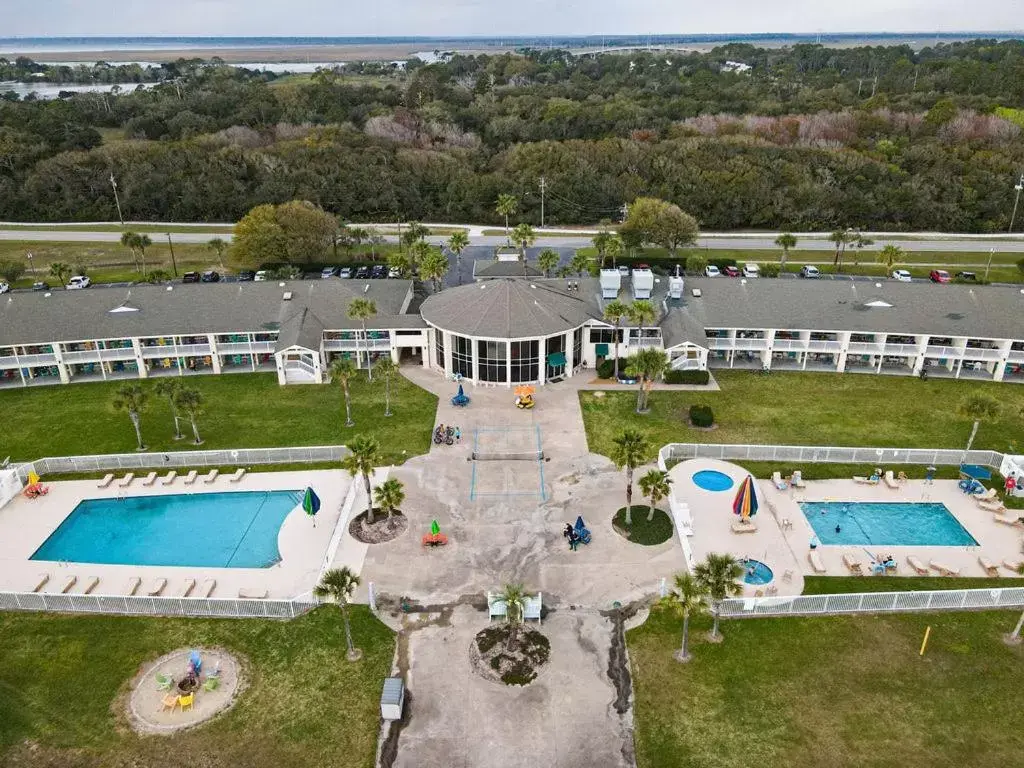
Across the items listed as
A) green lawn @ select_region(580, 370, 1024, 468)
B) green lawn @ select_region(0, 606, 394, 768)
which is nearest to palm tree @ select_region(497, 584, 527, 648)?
green lawn @ select_region(0, 606, 394, 768)

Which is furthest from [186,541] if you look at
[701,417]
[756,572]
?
[701,417]

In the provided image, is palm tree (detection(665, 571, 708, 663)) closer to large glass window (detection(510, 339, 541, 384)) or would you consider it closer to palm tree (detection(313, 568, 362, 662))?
palm tree (detection(313, 568, 362, 662))

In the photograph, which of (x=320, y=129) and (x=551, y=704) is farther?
(x=320, y=129)

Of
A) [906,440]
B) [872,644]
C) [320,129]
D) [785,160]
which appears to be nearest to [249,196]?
[320,129]

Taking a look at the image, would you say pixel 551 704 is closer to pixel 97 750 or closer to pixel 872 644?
pixel 872 644

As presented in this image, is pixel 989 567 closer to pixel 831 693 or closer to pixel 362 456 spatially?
pixel 831 693

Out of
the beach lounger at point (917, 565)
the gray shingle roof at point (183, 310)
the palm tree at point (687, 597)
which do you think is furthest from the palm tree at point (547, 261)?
the palm tree at point (687, 597)
